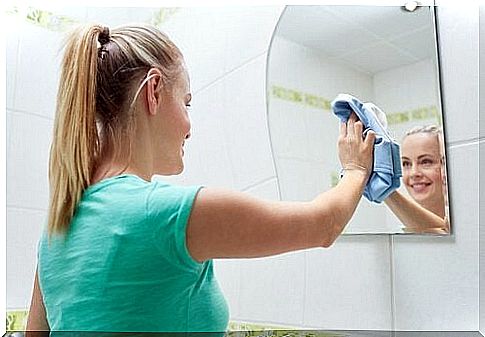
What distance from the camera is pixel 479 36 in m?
1.26

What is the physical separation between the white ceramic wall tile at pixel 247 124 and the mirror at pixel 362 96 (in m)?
0.02

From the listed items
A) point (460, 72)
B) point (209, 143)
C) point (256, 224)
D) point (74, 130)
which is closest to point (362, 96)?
point (460, 72)

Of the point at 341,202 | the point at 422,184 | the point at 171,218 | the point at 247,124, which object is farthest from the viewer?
the point at 247,124

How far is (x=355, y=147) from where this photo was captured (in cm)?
126

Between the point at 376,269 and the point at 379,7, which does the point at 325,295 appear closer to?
the point at 376,269

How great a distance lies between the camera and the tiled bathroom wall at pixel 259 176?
49.1 inches

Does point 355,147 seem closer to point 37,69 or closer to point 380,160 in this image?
point 380,160

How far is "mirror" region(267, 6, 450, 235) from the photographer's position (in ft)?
4.17

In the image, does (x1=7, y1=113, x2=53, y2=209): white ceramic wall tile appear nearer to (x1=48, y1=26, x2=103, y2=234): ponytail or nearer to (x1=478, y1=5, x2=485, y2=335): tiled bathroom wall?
(x1=48, y1=26, x2=103, y2=234): ponytail

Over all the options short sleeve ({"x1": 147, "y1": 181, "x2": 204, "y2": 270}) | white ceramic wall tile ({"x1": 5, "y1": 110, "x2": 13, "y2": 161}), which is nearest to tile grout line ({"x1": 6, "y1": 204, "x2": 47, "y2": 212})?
white ceramic wall tile ({"x1": 5, "y1": 110, "x2": 13, "y2": 161})

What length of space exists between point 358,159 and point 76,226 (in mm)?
481

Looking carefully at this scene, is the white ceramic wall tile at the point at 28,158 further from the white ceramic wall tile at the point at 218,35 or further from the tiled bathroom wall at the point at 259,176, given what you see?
the white ceramic wall tile at the point at 218,35

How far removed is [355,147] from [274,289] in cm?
30

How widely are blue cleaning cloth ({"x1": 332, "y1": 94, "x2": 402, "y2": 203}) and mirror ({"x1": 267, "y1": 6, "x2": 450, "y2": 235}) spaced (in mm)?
40
